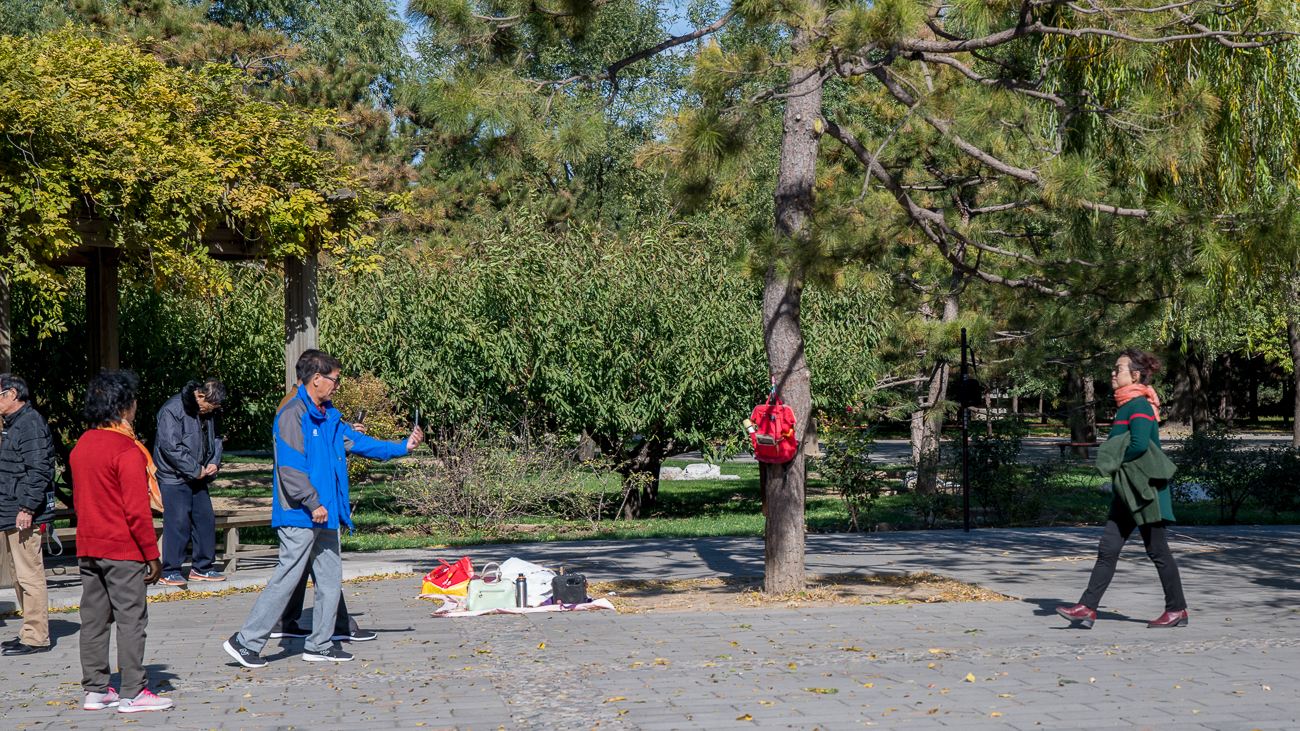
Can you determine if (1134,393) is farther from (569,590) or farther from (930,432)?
(930,432)

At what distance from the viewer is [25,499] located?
6.92 metres

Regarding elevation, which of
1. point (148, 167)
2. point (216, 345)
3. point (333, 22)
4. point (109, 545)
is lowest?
point (109, 545)

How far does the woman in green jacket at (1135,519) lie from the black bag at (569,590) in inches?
130

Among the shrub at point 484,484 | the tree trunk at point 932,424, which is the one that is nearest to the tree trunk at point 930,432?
the tree trunk at point 932,424

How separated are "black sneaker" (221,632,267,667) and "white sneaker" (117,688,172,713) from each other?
2.58ft

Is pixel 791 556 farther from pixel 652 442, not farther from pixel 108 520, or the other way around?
pixel 652 442

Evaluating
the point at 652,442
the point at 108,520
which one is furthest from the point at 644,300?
the point at 108,520

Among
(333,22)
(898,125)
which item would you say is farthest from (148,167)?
(333,22)

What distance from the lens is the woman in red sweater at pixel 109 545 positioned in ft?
18.2

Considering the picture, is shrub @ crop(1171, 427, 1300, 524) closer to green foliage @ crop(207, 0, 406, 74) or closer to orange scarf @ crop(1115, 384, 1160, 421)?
orange scarf @ crop(1115, 384, 1160, 421)

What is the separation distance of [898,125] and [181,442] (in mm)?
6246

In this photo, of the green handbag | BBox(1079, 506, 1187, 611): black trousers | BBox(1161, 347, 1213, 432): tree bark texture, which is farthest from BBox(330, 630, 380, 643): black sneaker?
BBox(1161, 347, 1213, 432): tree bark texture

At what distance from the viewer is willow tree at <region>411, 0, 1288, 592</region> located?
745cm

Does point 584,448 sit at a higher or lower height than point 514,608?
higher
